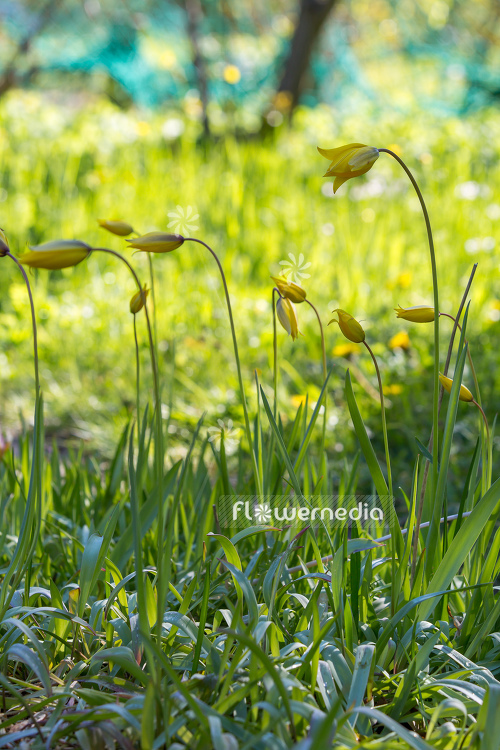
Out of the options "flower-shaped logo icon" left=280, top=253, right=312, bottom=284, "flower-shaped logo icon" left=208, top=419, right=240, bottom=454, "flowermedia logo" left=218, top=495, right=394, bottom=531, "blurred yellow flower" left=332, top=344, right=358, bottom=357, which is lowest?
"flowermedia logo" left=218, top=495, right=394, bottom=531

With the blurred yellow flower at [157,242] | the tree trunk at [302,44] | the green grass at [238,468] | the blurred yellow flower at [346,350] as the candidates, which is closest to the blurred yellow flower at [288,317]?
the green grass at [238,468]

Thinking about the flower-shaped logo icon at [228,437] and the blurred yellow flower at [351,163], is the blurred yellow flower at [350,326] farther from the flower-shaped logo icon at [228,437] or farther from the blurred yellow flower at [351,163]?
the flower-shaped logo icon at [228,437]

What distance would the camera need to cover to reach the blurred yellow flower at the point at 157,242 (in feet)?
2.91

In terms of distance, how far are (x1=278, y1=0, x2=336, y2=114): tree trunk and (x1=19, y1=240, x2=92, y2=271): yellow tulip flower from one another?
6183 mm

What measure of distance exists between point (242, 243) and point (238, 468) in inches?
100

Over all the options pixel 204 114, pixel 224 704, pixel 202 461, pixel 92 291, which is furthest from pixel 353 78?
pixel 224 704

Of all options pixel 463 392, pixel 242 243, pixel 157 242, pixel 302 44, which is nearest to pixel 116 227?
pixel 157 242

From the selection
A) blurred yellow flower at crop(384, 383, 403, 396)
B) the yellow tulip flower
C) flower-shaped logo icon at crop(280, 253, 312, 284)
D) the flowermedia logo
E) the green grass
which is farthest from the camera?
blurred yellow flower at crop(384, 383, 403, 396)

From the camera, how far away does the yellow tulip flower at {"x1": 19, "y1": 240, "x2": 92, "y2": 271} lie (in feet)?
2.75

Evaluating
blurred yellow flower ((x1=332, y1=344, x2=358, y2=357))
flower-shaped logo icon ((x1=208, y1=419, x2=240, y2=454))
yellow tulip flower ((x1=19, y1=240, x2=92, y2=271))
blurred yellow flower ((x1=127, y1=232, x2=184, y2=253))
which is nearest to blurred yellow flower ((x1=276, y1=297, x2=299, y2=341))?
blurred yellow flower ((x1=127, y1=232, x2=184, y2=253))

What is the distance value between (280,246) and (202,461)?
261 cm

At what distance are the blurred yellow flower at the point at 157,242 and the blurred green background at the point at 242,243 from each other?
136mm

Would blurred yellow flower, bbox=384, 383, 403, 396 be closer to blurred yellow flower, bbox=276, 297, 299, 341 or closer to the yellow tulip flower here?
blurred yellow flower, bbox=276, 297, 299, 341

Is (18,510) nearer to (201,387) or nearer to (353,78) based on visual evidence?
(201,387)
